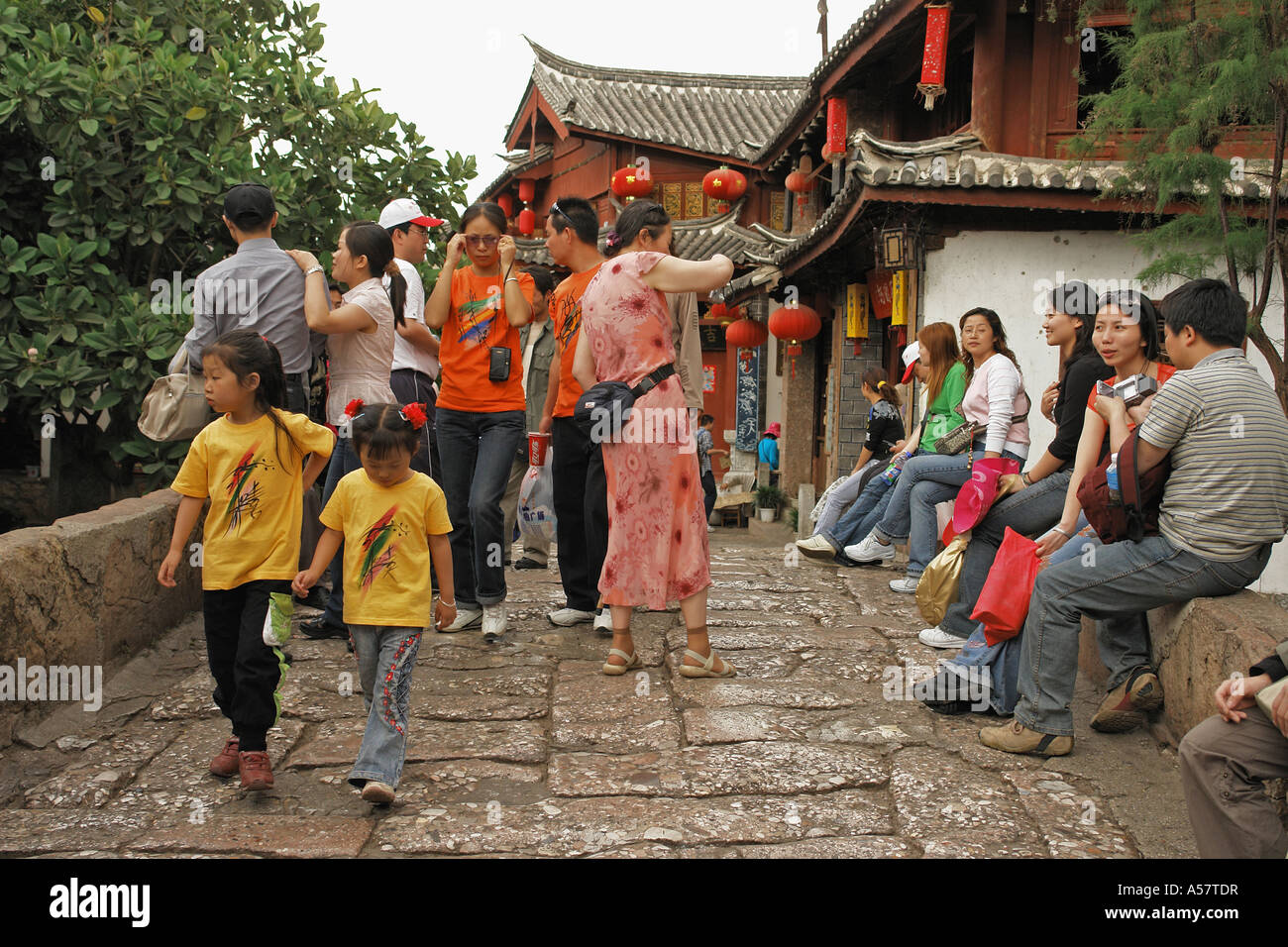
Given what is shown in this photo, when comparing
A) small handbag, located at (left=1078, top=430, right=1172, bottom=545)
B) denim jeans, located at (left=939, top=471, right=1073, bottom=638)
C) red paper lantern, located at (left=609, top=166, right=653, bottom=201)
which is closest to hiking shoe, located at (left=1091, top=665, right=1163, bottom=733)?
small handbag, located at (left=1078, top=430, right=1172, bottom=545)

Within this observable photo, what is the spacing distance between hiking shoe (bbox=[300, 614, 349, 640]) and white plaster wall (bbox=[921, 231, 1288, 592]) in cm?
659

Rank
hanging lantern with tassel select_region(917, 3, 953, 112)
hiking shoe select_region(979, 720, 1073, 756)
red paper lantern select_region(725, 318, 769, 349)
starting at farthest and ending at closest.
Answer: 1. red paper lantern select_region(725, 318, 769, 349)
2. hanging lantern with tassel select_region(917, 3, 953, 112)
3. hiking shoe select_region(979, 720, 1073, 756)

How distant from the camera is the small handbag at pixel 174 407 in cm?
444

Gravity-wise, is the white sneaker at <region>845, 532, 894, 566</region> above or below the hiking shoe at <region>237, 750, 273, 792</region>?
above

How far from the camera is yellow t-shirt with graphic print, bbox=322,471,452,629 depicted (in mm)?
3404

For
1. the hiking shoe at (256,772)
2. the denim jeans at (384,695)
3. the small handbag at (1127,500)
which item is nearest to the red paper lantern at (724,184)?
the small handbag at (1127,500)

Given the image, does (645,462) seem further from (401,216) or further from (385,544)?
(401,216)

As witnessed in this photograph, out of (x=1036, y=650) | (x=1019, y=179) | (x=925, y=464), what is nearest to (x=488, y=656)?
(x=1036, y=650)

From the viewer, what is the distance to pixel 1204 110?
5.75m

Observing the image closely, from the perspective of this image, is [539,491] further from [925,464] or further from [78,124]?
[78,124]

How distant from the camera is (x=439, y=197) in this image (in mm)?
8102

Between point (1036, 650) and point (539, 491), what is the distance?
3.22 m

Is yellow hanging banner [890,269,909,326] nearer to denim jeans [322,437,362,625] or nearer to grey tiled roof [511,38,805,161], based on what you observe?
denim jeans [322,437,362,625]

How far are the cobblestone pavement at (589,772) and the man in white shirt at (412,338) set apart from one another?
1169 millimetres
